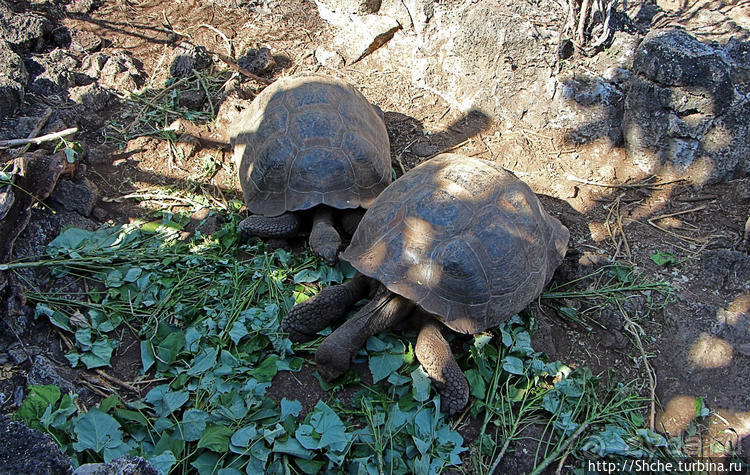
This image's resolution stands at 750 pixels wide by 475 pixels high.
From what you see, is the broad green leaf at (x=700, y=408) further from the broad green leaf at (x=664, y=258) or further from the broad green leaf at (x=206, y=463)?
the broad green leaf at (x=206, y=463)

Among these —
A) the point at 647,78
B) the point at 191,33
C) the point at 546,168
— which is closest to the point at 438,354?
the point at 546,168

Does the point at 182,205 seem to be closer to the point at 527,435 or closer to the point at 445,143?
the point at 445,143

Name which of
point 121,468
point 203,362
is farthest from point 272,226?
point 121,468

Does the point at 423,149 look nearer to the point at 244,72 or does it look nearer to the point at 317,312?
the point at 244,72

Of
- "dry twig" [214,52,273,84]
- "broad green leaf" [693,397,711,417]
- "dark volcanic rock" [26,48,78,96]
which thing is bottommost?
"broad green leaf" [693,397,711,417]

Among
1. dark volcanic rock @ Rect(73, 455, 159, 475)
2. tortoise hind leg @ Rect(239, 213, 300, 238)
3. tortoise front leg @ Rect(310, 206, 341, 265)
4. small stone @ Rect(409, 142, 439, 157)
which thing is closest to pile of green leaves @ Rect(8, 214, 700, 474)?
tortoise front leg @ Rect(310, 206, 341, 265)

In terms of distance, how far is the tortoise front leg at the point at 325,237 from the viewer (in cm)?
323

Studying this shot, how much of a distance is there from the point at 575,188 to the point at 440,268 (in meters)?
1.90

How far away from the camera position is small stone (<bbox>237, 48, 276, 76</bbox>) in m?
5.06

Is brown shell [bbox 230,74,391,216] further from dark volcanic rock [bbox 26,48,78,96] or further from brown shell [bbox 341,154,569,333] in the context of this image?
dark volcanic rock [bbox 26,48,78,96]

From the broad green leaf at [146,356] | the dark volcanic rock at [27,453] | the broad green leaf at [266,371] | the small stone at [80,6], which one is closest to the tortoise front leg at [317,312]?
the broad green leaf at [266,371]

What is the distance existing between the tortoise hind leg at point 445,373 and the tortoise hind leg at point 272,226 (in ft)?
4.21

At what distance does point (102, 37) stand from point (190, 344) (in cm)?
388

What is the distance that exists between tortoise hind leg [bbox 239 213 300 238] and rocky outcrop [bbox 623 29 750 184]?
272 cm
